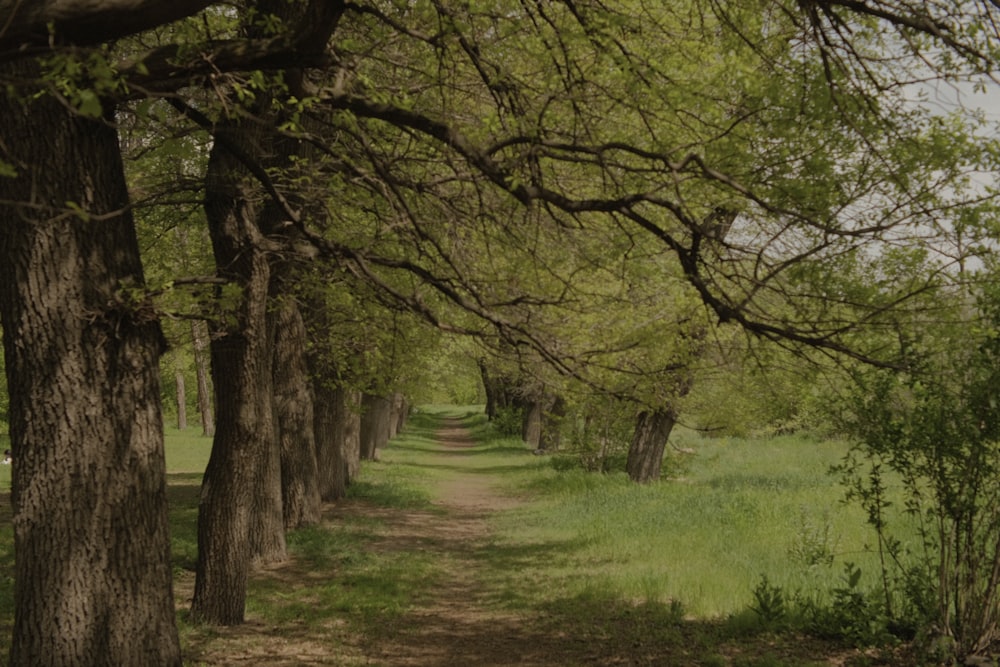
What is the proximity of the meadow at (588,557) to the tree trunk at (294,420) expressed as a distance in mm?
547

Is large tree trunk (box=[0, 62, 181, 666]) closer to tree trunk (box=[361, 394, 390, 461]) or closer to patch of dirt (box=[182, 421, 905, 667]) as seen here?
patch of dirt (box=[182, 421, 905, 667])

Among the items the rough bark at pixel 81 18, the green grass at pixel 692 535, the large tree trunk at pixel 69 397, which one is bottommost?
the green grass at pixel 692 535

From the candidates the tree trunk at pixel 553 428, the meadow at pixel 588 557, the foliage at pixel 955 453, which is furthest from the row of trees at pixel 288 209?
the tree trunk at pixel 553 428

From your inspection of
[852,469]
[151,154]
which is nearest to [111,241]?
[151,154]

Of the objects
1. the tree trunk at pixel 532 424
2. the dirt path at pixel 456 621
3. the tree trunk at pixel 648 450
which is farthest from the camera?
the tree trunk at pixel 532 424

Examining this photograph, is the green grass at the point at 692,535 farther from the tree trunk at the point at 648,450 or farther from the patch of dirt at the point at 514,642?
the patch of dirt at the point at 514,642

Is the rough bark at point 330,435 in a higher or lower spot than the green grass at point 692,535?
higher

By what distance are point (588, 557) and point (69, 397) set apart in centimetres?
864

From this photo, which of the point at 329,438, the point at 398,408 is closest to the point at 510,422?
the point at 398,408

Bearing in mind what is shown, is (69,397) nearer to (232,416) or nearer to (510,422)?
(232,416)

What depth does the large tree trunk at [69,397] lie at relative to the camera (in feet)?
16.6

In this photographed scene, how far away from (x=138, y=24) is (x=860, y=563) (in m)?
9.18

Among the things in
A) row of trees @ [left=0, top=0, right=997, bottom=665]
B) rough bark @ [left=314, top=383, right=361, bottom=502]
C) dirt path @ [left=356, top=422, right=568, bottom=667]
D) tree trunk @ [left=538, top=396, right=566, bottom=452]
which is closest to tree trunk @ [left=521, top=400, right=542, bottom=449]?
tree trunk @ [left=538, top=396, right=566, bottom=452]

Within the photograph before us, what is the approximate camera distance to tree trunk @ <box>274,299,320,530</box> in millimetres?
12359
